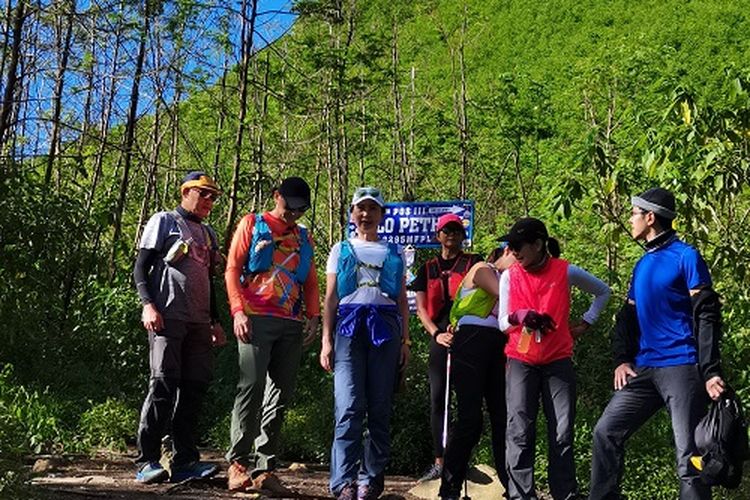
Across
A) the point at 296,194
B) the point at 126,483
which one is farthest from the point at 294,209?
the point at 126,483

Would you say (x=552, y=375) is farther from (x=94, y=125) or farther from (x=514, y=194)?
(x=514, y=194)

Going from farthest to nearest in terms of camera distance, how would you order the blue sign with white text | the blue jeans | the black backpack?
the blue sign with white text
the blue jeans
the black backpack

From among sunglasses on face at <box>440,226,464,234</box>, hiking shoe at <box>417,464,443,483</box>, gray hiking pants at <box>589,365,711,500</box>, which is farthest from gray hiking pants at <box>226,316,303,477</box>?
gray hiking pants at <box>589,365,711,500</box>

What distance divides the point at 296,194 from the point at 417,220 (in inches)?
176

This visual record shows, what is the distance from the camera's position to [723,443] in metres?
4.59

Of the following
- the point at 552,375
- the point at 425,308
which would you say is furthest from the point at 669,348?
the point at 425,308

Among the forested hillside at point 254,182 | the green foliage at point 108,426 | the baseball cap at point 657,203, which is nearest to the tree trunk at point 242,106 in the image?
the forested hillside at point 254,182

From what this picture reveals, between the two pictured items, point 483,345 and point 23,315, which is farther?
point 23,315

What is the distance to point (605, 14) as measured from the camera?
5928 centimetres

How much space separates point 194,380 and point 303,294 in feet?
2.61

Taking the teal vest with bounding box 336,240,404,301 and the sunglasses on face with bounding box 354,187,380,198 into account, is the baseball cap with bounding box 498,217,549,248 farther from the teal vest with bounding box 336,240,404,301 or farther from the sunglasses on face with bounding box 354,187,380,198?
the sunglasses on face with bounding box 354,187,380,198

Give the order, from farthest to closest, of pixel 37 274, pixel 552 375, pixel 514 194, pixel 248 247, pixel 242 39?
pixel 514 194
pixel 242 39
pixel 37 274
pixel 248 247
pixel 552 375

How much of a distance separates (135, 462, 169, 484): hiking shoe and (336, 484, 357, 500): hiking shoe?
1.07m

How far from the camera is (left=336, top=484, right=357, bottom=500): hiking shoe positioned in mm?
5590
